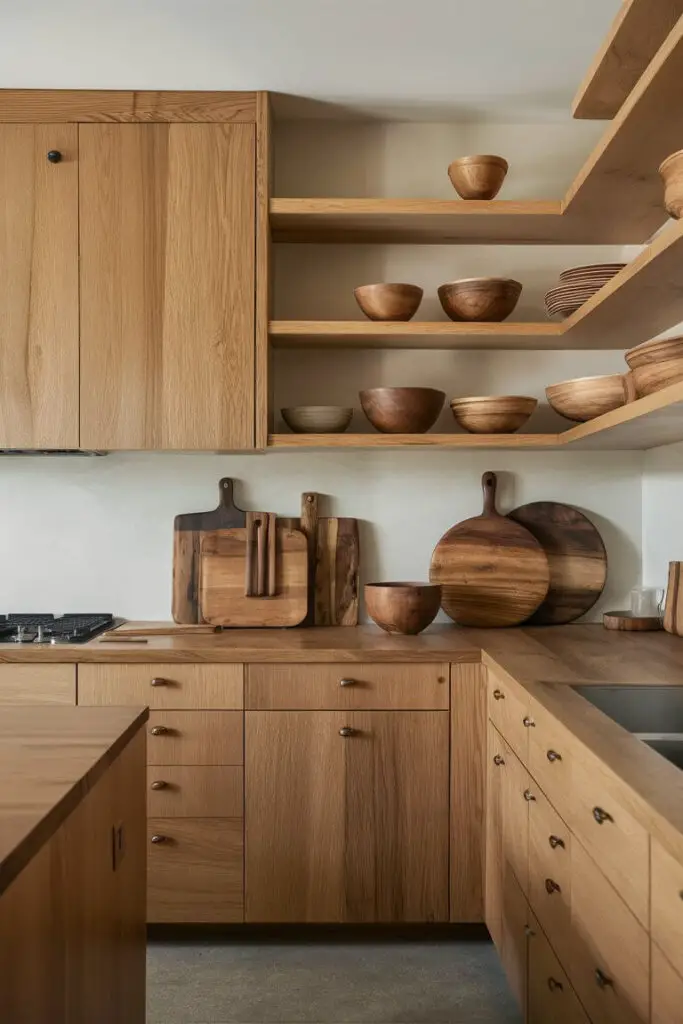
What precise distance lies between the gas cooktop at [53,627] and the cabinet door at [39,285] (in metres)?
0.56

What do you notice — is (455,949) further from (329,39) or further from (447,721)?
(329,39)

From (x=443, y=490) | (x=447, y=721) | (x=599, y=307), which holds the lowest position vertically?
(x=447, y=721)

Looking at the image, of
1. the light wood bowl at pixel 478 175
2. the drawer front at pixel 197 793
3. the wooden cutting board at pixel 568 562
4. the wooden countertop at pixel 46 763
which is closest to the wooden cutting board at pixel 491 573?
the wooden cutting board at pixel 568 562

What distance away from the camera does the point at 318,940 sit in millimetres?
2725

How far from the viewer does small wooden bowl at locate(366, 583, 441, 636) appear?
2.79m

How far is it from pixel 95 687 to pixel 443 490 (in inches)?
51.6

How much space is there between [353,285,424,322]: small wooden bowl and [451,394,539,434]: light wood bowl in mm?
322

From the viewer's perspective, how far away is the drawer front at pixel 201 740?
8.65ft

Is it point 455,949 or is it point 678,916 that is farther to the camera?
point 455,949

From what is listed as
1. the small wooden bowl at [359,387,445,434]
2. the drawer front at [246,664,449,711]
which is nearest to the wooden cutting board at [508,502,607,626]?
the small wooden bowl at [359,387,445,434]

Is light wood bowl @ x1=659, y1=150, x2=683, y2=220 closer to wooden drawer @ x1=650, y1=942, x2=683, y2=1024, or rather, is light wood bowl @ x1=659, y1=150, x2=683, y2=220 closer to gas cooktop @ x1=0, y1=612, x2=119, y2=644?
wooden drawer @ x1=650, y1=942, x2=683, y2=1024

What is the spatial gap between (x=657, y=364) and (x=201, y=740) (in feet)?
5.17

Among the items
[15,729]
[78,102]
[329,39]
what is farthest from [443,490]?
[15,729]

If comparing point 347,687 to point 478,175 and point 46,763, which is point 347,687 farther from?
point 478,175
